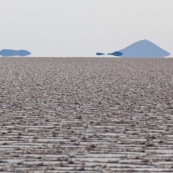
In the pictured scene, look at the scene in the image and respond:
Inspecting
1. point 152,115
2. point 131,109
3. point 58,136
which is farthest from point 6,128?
point 131,109

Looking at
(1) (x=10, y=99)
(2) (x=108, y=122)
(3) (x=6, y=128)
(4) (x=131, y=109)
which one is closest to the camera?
(3) (x=6, y=128)

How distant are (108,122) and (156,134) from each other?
1.96 metres

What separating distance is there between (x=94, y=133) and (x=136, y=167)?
3.07m

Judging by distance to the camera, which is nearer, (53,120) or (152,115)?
(53,120)

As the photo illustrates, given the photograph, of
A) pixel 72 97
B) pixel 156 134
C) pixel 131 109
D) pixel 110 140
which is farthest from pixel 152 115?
pixel 72 97

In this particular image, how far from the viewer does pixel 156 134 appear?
1052 centimetres

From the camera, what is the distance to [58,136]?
10.2 m

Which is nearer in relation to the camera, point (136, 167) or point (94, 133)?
point (136, 167)

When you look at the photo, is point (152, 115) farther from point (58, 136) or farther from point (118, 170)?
point (118, 170)

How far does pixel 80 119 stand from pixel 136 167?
541 centimetres

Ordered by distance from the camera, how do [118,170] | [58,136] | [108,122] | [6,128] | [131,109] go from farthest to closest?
1. [131,109]
2. [108,122]
3. [6,128]
4. [58,136]
5. [118,170]

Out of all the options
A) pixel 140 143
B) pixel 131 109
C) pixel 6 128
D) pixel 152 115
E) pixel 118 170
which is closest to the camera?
pixel 118 170

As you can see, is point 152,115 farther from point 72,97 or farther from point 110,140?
point 72,97

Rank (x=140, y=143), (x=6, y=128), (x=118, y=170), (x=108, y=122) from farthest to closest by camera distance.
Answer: (x=108, y=122) < (x=6, y=128) < (x=140, y=143) < (x=118, y=170)
